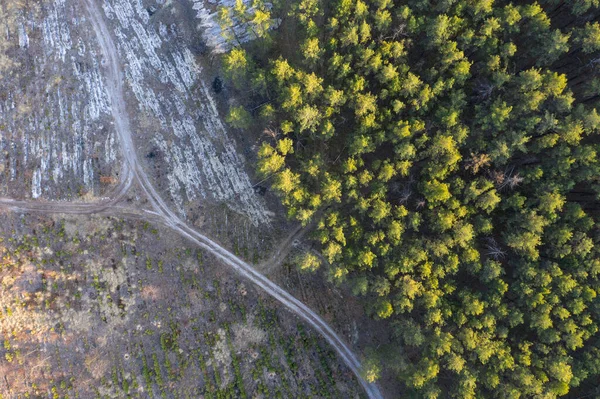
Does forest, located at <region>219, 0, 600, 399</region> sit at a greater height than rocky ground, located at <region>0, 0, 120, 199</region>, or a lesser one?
lesser

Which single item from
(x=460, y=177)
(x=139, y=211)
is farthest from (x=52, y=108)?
(x=460, y=177)

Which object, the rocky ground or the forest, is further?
the rocky ground

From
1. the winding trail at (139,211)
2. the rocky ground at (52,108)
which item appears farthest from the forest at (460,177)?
the rocky ground at (52,108)

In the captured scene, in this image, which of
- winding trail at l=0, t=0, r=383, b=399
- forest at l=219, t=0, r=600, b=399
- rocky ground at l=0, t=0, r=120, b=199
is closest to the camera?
forest at l=219, t=0, r=600, b=399

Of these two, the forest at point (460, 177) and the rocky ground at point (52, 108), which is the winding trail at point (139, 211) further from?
the forest at point (460, 177)

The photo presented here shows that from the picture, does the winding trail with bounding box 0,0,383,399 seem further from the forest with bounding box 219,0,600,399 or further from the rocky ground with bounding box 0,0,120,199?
the forest with bounding box 219,0,600,399

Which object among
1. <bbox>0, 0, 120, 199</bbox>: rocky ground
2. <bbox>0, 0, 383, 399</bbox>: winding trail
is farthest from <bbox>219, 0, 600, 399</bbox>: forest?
<bbox>0, 0, 120, 199</bbox>: rocky ground
